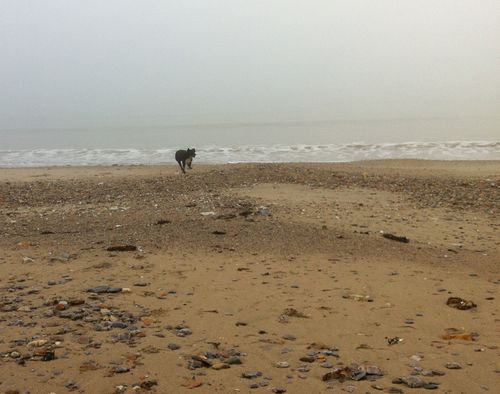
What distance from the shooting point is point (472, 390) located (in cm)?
332

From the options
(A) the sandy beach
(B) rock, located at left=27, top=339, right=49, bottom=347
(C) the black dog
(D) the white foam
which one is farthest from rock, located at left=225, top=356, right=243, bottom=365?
(D) the white foam

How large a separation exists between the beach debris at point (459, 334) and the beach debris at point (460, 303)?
0.55 m

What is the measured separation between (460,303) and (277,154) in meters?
22.1

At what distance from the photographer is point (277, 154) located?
26781 millimetres

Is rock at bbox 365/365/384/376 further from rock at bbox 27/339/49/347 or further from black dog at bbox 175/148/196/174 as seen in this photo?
black dog at bbox 175/148/196/174

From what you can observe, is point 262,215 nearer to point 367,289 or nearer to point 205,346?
point 367,289

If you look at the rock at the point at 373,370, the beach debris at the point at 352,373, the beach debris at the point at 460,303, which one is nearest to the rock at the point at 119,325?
the beach debris at the point at 352,373

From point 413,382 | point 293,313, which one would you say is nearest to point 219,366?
point 293,313

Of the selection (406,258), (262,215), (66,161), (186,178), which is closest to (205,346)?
(406,258)

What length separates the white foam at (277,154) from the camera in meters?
24.5

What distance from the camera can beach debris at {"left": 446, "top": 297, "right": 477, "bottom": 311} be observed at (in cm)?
482

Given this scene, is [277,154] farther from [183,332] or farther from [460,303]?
[183,332]

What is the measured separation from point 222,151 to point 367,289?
24.0 metres

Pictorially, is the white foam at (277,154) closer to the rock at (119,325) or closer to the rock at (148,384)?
the rock at (119,325)
